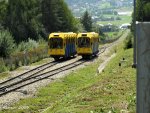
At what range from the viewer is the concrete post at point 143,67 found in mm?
4828

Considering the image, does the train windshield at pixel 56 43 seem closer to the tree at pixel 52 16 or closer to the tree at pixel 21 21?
the tree at pixel 21 21

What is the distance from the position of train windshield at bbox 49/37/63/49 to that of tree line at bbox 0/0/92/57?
23449 mm

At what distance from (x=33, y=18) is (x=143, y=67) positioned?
75.1m

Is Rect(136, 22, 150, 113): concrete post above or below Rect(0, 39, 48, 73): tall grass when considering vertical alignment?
above

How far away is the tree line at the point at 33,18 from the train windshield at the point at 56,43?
2345 cm

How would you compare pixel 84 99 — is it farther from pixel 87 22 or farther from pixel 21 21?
pixel 87 22

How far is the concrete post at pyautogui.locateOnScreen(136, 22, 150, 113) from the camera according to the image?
483cm

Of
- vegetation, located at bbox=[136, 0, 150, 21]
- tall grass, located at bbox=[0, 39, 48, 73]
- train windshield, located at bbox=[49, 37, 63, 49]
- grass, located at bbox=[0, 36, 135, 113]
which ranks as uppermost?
vegetation, located at bbox=[136, 0, 150, 21]

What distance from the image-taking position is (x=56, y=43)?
140ft

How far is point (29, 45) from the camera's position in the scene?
5475 cm

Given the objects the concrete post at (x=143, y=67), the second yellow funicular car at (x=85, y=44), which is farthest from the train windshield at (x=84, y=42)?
the concrete post at (x=143, y=67)

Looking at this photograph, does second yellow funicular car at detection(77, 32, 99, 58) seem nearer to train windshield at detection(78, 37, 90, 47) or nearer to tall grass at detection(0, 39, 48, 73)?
train windshield at detection(78, 37, 90, 47)

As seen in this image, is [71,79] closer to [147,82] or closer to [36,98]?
[36,98]

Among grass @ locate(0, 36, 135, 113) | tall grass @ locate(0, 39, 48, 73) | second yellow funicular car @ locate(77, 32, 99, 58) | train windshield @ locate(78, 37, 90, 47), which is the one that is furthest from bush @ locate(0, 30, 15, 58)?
grass @ locate(0, 36, 135, 113)
